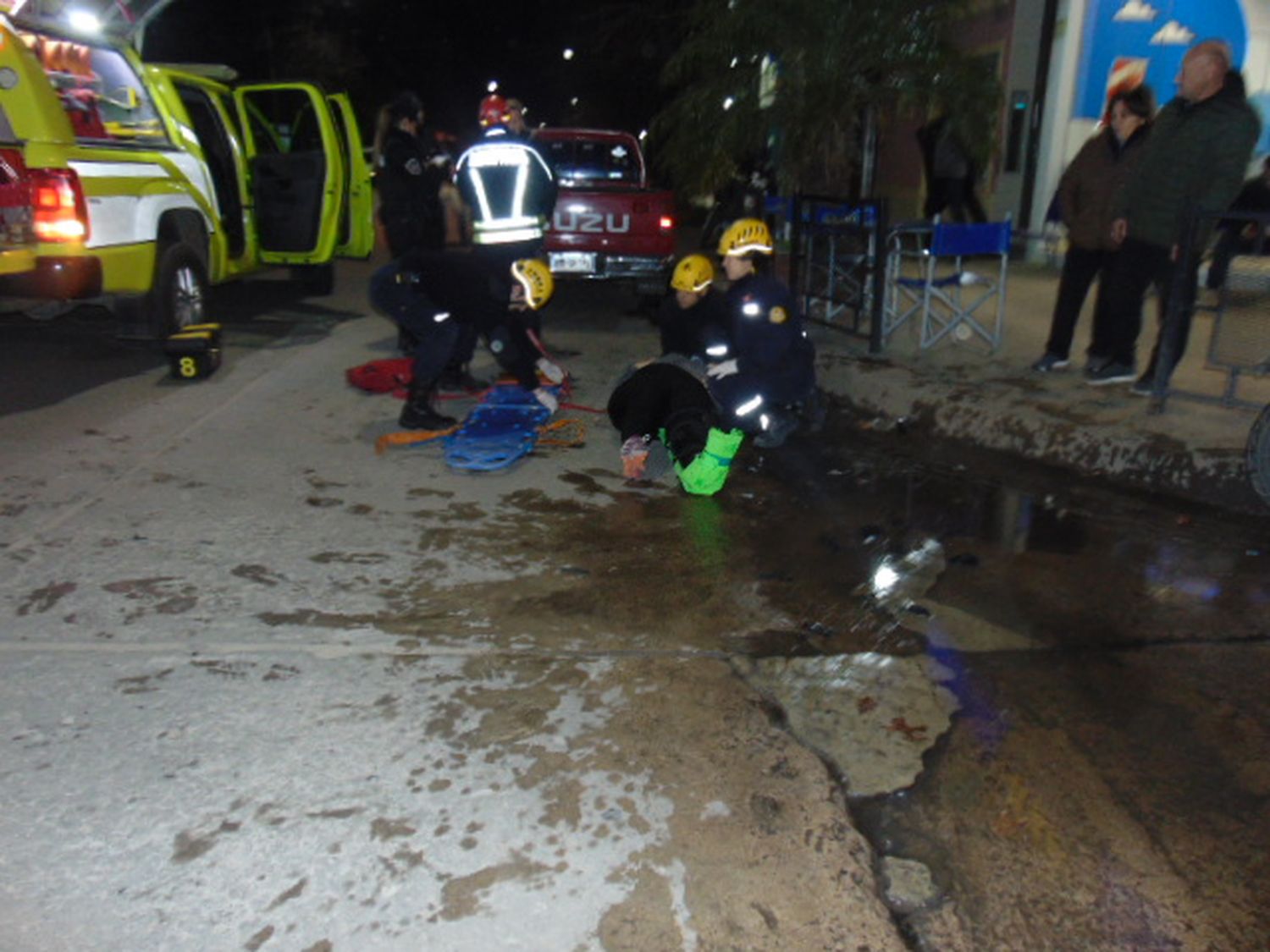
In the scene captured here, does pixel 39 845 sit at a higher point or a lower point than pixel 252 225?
lower

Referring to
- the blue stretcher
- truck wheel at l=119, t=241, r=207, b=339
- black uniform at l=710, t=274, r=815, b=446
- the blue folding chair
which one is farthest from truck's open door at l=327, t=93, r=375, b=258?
black uniform at l=710, t=274, r=815, b=446

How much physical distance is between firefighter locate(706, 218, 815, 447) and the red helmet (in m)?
2.99

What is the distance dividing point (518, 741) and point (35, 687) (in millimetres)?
1522

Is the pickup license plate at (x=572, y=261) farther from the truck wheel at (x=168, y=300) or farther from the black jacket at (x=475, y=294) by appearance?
the black jacket at (x=475, y=294)

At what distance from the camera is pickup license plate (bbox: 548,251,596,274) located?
9.73 meters

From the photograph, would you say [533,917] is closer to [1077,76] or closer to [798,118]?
[798,118]

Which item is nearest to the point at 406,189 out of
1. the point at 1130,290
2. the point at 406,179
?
the point at 406,179

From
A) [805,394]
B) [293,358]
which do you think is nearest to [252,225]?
[293,358]

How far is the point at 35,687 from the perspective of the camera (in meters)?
3.24

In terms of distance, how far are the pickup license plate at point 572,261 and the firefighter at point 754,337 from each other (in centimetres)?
392

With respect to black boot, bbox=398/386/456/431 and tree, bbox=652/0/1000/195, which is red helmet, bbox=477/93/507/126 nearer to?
tree, bbox=652/0/1000/195

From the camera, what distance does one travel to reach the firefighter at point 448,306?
238 inches

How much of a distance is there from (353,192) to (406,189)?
2.66m

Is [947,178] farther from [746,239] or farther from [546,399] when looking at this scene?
[546,399]
